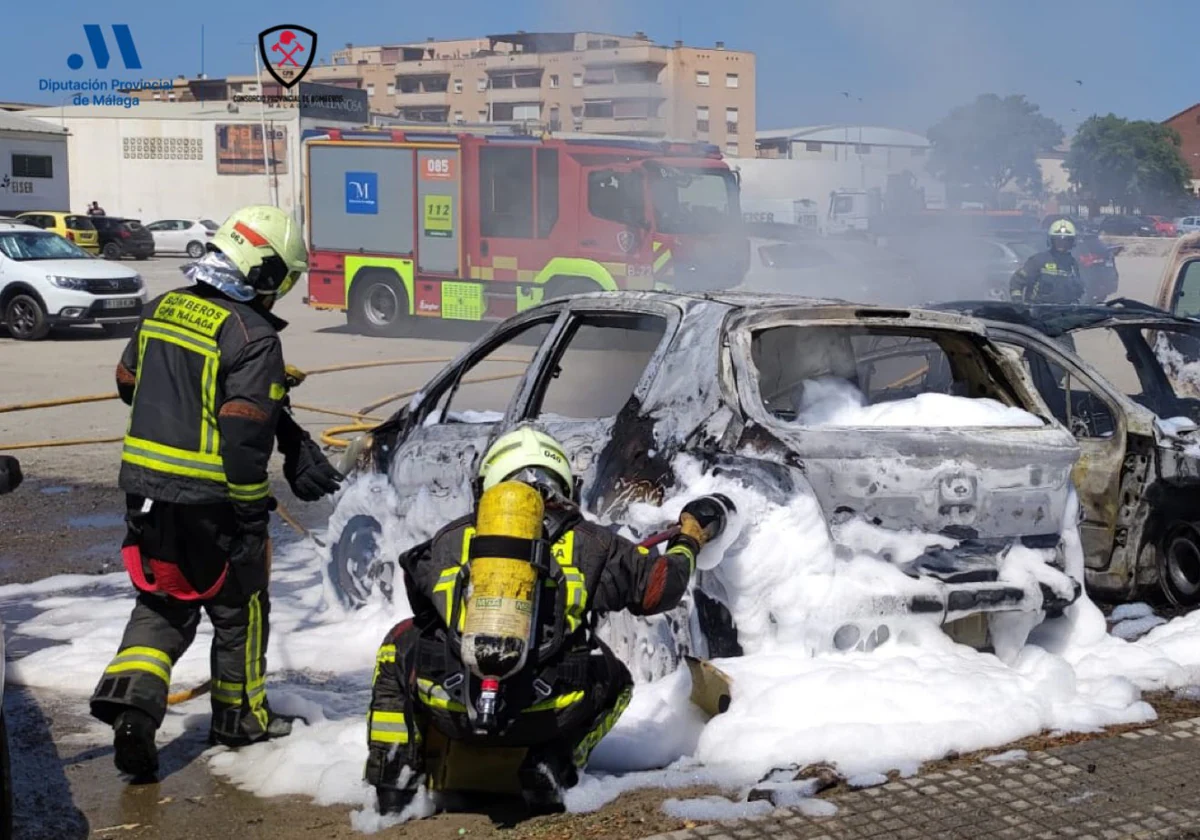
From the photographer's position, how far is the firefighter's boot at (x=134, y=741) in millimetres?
4488

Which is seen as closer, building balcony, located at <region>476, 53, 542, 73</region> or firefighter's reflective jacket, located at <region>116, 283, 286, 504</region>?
firefighter's reflective jacket, located at <region>116, 283, 286, 504</region>

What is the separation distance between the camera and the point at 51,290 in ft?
65.6

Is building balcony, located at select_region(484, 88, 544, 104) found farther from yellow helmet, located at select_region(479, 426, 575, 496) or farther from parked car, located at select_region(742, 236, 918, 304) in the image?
yellow helmet, located at select_region(479, 426, 575, 496)

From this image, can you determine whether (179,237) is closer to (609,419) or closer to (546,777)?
(609,419)

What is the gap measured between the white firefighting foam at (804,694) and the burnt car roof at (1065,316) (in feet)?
7.28

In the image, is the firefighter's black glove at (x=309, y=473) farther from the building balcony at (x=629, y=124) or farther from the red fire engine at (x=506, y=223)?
the building balcony at (x=629, y=124)

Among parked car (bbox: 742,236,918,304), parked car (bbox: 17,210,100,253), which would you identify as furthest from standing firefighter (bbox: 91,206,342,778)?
parked car (bbox: 17,210,100,253)

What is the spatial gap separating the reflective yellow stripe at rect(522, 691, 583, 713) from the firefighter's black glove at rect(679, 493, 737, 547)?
66 centimetres

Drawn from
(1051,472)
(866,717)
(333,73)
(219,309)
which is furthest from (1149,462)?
(333,73)

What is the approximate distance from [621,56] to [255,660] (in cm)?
2461

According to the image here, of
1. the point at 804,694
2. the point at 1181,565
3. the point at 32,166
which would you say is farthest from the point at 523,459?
the point at 32,166

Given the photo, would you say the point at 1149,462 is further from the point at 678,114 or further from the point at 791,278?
the point at 678,114

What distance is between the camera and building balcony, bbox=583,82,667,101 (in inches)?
1133

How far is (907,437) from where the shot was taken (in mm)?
5156
